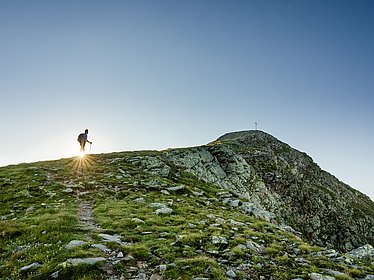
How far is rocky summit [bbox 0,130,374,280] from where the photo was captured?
11477 mm

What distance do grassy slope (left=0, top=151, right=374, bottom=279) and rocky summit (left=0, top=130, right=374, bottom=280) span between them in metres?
0.05

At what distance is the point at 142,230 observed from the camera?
1598 centimetres

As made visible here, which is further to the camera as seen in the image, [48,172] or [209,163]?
[209,163]

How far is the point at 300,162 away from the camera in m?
96.8

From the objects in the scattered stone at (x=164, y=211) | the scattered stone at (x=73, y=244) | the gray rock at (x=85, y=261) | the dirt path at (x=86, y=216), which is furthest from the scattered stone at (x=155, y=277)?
the scattered stone at (x=164, y=211)

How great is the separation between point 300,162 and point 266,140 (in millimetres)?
12682

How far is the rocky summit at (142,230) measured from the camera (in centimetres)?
1148

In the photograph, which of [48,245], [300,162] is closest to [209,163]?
[48,245]

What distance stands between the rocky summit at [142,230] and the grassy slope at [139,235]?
0.05 meters

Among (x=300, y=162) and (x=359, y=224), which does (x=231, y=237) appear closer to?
(x=359, y=224)

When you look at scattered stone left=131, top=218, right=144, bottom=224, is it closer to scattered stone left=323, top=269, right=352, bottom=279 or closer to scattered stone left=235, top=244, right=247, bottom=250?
scattered stone left=235, top=244, right=247, bottom=250

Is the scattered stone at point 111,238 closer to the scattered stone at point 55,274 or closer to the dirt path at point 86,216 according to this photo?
the dirt path at point 86,216

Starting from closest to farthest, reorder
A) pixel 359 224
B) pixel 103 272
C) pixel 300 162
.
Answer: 1. pixel 103 272
2. pixel 359 224
3. pixel 300 162

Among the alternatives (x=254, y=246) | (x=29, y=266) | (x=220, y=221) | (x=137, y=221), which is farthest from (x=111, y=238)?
(x=220, y=221)
